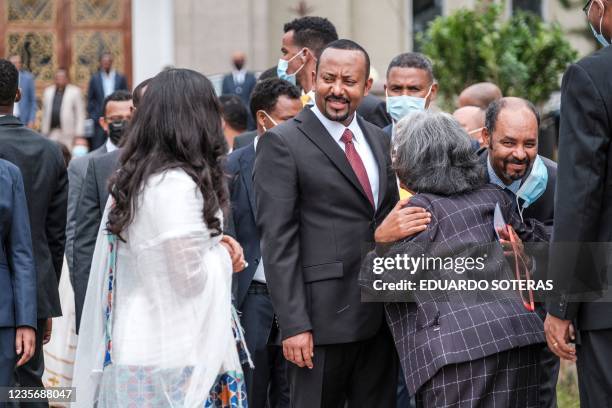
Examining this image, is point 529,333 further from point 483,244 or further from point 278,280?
point 278,280

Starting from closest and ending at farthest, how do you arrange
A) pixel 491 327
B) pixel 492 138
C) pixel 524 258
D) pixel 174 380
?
pixel 174 380 < pixel 491 327 < pixel 524 258 < pixel 492 138

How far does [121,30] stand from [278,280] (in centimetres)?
1754

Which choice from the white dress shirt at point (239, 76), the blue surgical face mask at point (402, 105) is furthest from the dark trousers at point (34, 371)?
the white dress shirt at point (239, 76)

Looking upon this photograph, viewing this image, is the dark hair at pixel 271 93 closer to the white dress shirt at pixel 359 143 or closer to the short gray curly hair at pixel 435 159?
the white dress shirt at pixel 359 143

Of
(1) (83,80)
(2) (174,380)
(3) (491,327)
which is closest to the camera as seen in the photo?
(2) (174,380)

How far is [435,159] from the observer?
17.6ft

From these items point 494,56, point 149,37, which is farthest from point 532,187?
point 149,37

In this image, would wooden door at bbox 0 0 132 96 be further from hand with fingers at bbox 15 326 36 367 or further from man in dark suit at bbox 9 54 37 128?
hand with fingers at bbox 15 326 36 367

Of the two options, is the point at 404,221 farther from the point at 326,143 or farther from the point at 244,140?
the point at 244,140

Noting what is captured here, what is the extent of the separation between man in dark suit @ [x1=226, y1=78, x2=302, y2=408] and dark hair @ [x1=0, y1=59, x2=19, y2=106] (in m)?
1.35

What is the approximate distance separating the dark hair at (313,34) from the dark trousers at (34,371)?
9.09 feet

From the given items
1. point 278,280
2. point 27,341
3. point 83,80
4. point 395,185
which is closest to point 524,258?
point 395,185

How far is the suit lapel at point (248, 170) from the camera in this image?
6.82 metres

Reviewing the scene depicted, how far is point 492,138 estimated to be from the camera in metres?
5.99
